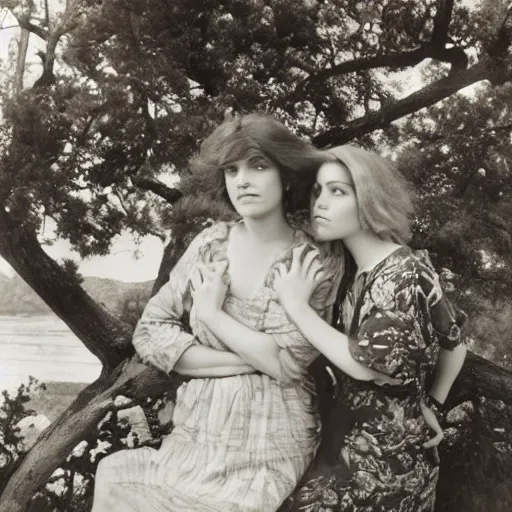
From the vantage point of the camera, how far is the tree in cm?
232

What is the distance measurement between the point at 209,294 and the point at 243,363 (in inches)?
8.8

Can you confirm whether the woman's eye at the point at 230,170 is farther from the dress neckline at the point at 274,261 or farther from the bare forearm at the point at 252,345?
the bare forearm at the point at 252,345

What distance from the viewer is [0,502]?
239cm

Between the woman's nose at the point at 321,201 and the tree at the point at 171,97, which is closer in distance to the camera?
the woman's nose at the point at 321,201

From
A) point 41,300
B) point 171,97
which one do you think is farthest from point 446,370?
point 41,300

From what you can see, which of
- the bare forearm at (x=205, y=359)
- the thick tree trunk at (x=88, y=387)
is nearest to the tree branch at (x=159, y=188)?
the thick tree trunk at (x=88, y=387)

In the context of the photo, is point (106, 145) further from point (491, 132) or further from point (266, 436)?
point (491, 132)

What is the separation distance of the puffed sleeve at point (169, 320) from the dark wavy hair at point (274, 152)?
0.81 feet

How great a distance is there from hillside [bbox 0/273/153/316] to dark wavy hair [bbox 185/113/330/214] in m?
0.44

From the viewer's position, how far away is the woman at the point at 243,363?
2133mm

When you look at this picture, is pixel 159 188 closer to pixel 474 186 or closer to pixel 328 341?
pixel 328 341

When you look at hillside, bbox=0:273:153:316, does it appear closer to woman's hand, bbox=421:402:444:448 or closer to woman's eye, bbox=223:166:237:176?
woman's eye, bbox=223:166:237:176

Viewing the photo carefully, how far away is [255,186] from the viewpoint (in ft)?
7.06

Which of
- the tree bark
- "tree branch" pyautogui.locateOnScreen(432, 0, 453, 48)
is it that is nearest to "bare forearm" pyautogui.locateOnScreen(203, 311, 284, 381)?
the tree bark
